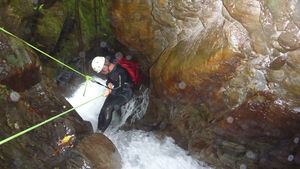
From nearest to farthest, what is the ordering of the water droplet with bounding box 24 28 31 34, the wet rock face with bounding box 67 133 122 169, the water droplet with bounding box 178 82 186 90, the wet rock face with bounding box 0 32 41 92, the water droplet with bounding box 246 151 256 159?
the wet rock face with bounding box 0 32 41 92, the wet rock face with bounding box 67 133 122 169, the water droplet with bounding box 246 151 256 159, the water droplet with bounding box 178 82 186 90, the water droplet with bounding box 24 28 31 34

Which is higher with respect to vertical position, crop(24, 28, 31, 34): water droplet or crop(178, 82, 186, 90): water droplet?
crop(24, 28, 31, 34): water droplet

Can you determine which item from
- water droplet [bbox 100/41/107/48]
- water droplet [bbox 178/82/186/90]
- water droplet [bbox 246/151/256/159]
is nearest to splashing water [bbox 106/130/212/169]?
water droplet [bbox 246/151/256/159]

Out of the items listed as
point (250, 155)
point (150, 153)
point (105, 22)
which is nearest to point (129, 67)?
point (105, 22)

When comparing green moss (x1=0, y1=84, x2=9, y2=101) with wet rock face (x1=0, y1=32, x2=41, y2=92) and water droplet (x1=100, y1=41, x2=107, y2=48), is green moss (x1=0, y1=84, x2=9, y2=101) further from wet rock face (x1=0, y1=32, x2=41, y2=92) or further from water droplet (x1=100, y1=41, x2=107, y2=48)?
water droplet (x1=100, y1=41, x2=107, y2=48)

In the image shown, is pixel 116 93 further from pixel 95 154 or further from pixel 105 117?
pixel 95 154

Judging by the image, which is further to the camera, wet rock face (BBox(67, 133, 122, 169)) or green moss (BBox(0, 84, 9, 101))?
wet rock face (BBox(67, 133, 122, 169))

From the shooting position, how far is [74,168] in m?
3.49

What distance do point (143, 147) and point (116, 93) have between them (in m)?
1.49

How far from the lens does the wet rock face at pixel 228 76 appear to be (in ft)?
10.7

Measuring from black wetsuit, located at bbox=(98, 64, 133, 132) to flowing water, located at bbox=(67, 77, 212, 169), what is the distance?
0.75 m

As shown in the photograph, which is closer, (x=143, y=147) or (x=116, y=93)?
(x=116, y=93)

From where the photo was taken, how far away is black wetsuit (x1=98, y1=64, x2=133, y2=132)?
479cm

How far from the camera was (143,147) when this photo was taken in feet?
17.0

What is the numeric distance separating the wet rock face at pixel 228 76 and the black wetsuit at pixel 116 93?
0.69 metres
